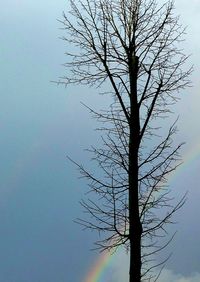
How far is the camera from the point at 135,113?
12.6 metres

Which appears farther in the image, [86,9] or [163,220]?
[86,9]

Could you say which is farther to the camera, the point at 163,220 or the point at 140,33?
the point at 140,33

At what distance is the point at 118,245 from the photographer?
1234 centimetres

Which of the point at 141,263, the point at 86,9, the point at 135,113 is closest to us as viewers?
the point at 141,263

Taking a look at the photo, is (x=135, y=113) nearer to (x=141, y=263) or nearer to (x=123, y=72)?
(x=123, y=72)

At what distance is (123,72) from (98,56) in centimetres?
62

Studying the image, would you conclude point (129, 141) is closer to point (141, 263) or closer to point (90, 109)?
point (90, 109)

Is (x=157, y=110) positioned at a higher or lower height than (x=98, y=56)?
lower

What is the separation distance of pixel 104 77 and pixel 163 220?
10.6 feet

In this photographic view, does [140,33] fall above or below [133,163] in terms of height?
above

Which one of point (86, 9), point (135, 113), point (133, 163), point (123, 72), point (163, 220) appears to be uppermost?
point (86, 9)

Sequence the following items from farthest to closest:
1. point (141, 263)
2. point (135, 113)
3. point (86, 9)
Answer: point (86, 9) → point (135, 113) → point (141, 263)

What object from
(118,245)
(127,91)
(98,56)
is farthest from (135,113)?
(118,245)

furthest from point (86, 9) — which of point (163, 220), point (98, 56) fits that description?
point (163, 220)
